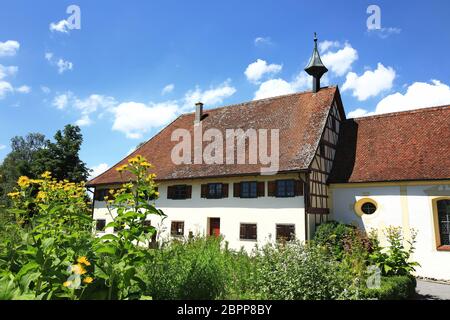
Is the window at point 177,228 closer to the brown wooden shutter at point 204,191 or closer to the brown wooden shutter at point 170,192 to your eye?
the brown wooden shutter at point 170,192

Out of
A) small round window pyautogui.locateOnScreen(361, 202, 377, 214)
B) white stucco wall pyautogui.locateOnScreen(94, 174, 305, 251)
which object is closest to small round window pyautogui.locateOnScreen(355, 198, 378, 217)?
small round window pyautogui.locateOnScreen(361, 202, 377, 214)

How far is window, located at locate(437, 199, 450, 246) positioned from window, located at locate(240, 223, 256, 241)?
28.2 feet

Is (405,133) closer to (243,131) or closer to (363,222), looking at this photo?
(363,222)

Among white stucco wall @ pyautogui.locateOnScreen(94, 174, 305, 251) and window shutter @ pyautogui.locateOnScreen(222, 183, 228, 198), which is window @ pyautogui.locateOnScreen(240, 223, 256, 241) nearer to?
white stucco wall @ pyautogui.locateOnScreen(94, 174, 305, 251)

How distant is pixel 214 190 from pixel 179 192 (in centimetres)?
255

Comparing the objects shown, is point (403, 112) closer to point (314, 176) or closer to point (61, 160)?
point (314, 176)

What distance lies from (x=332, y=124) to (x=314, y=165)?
4.17 metres

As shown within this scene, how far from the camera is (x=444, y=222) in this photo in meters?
15.3

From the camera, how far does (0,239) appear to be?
503cm

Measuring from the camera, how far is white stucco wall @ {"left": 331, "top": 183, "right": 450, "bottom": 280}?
15.0 m

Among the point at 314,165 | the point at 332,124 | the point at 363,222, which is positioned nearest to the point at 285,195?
the point at 314,165

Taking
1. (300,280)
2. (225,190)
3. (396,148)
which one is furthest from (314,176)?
(300,280)
